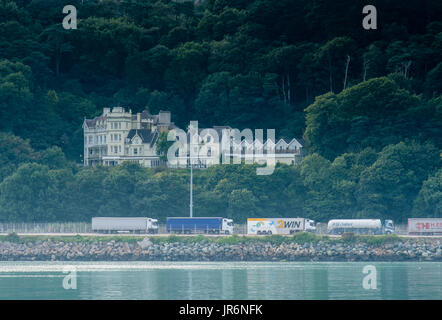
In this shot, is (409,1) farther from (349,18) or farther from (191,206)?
(191,206)

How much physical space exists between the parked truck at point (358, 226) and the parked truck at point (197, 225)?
10465 millimetres

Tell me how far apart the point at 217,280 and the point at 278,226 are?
27.4 meters

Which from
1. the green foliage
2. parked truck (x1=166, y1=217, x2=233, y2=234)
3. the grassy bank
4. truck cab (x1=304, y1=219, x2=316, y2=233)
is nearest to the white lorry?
truck cab (x1=304, y1=219, x2=316, y2=233)

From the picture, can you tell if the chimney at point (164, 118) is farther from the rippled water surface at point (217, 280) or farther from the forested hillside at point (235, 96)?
the rippled water surface at point (217, 280)

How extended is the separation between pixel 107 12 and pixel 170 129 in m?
41.2

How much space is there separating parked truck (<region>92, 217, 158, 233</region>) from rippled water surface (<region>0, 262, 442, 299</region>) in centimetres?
946

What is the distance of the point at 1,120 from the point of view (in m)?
123

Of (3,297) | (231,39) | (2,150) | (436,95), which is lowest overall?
(3,297)

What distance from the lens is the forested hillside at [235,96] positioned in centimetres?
10025

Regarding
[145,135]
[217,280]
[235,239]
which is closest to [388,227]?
[235,239]

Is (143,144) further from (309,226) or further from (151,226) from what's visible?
(309,226)

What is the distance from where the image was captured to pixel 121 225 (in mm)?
94688

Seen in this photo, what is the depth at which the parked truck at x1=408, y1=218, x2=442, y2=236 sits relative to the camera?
90.4 metres

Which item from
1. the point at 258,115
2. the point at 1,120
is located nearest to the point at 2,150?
the point at 1,120
